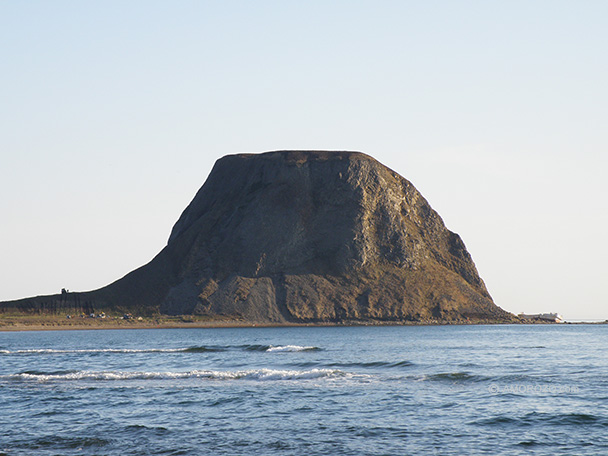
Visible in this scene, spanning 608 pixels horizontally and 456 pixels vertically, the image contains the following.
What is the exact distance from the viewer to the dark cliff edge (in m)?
170

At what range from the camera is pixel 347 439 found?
23.1m

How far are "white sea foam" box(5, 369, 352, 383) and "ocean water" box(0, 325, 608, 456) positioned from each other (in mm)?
96

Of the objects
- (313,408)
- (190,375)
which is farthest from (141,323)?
(313,408)

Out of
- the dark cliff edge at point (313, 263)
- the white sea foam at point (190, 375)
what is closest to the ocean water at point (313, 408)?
the white sea foam at point (190, 375)

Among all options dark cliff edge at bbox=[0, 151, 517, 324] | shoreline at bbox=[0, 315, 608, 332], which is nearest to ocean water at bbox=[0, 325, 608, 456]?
shoreline at bbox=[0, 315, 608, 332]

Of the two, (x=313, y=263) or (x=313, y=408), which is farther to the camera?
(x=313, y=263)

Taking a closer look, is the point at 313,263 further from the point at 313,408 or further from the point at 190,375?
the point at 313,408

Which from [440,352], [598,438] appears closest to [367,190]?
[440,352]

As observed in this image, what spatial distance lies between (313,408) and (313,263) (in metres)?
149

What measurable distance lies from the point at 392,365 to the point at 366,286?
127445mm

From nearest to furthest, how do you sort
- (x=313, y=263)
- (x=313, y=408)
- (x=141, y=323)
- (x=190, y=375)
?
1. (x=313, y=408)
2. (x=190, y=375)
3. (x=141, y=323)
4. (x=313, y=263)

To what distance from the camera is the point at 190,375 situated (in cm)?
4372

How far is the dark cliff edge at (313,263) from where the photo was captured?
169750 mm

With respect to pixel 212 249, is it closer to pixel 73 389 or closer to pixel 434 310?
pixel 434 310
